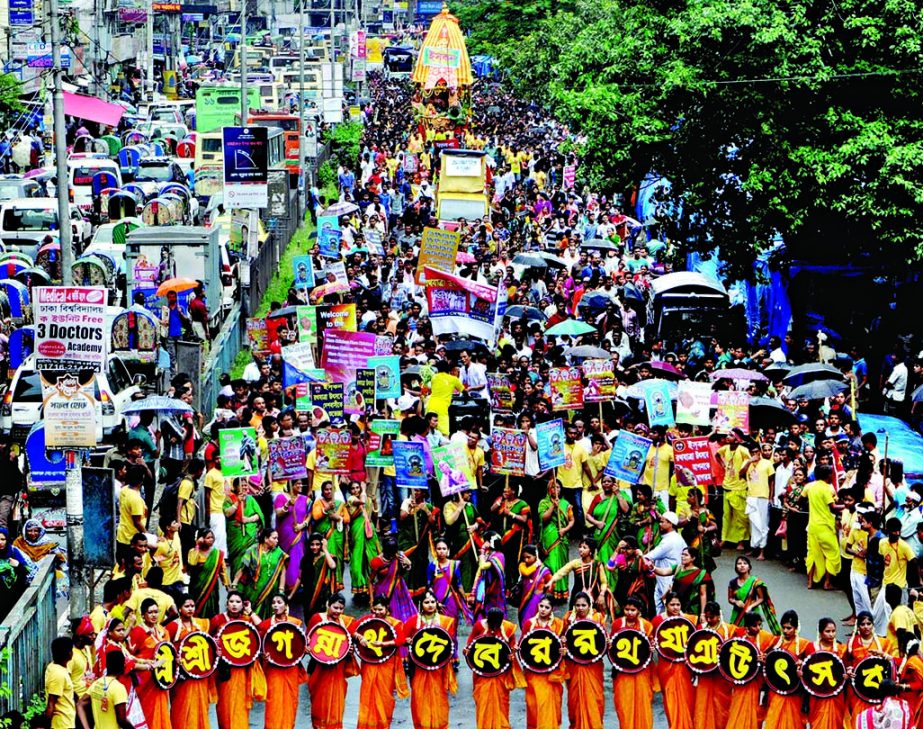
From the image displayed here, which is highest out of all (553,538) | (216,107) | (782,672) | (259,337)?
(216,107)

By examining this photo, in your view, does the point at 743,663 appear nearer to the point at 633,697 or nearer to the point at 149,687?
the point at 633,697

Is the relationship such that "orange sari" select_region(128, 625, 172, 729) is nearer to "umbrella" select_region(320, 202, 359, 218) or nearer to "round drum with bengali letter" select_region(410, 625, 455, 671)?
"round drum with bengali letter" select_region(410, 625, 455, 671)

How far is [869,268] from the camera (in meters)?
27.1

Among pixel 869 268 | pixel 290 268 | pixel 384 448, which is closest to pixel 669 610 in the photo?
pixel 384 448

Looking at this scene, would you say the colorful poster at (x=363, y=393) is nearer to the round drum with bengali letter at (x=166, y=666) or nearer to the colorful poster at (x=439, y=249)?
the colorful poster at (x=439, y=249)

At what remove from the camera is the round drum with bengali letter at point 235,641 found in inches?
526

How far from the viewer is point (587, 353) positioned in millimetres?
23391

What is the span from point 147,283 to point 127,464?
12400 millimetres

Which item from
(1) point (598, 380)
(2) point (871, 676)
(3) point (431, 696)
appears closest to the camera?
Result: (2) point (871, 676)

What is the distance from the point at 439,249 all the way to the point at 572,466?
27.9 feet

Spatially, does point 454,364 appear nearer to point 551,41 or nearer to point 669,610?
point 669,610

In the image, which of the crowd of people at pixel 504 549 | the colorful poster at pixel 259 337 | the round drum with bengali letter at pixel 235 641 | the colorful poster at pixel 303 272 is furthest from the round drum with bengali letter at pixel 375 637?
the colorful poster at pixel 303 272

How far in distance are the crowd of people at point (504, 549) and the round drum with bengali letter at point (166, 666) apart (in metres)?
0.06

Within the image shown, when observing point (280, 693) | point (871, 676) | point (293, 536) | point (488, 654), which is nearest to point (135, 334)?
point (293, 536)
